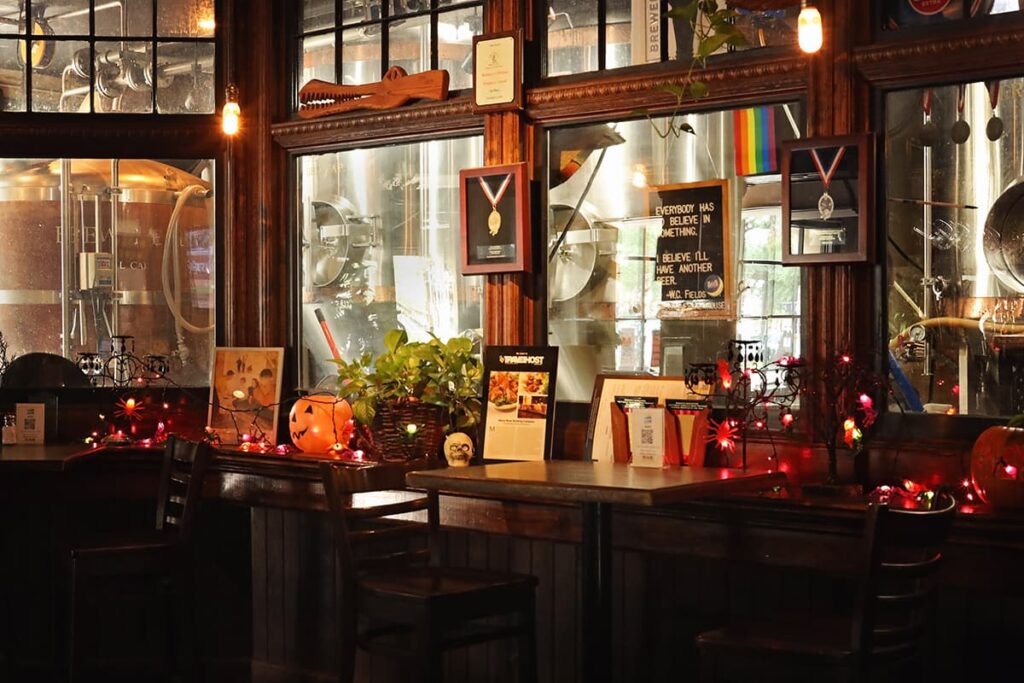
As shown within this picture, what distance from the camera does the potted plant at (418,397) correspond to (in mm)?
5094

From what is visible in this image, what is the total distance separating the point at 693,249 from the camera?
4.80 m

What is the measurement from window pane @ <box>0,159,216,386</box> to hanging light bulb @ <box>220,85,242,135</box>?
361 millimetres

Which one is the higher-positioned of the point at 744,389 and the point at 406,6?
the point at 406,6

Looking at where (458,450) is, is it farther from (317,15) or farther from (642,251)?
(317,15)

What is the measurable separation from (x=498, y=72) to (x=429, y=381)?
3.91 feet

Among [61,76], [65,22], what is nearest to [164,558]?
[61,76]

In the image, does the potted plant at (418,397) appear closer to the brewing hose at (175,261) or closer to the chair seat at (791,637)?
the brewing hose at (175,261)

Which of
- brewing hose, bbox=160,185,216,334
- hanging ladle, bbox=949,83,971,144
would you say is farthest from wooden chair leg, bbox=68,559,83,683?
hanging ladle, bbox=949,83,971,144

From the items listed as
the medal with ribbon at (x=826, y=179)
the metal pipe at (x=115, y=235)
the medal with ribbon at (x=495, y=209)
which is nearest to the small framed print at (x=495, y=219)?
the medal with ribbon at (x=495, y=209)

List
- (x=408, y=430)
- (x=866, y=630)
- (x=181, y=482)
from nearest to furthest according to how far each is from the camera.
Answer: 1. (x=866, y=630)
2. (x=408, y=430)
3. (x=181, y=482)

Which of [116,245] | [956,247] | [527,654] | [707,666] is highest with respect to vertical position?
[116,245]

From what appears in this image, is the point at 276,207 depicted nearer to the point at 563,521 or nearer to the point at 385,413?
the point at 385,413

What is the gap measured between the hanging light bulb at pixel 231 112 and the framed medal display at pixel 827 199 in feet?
7.87

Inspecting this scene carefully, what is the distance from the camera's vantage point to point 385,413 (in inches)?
202
